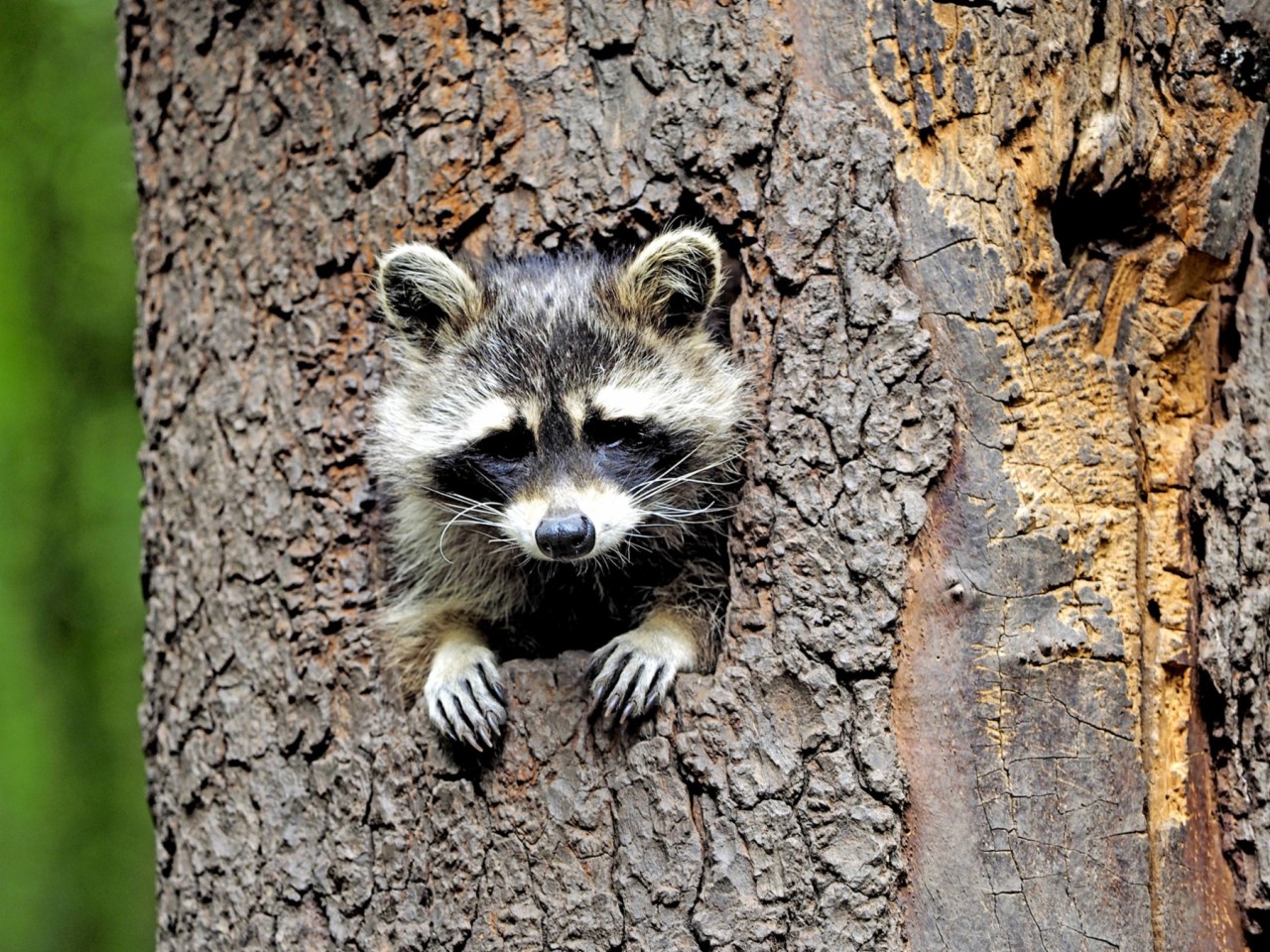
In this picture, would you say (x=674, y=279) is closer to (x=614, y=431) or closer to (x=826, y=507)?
(x=614, y=431)

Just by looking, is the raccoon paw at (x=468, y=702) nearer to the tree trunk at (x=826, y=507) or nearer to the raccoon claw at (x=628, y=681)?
the tree trunk at (x=826, y=507)

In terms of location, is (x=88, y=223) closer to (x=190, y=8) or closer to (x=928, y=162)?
(x=190, y=8)

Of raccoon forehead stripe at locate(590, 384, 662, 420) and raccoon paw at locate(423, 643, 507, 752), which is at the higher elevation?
raccoon forehead stripe at locate(590, 384, 662, 420)

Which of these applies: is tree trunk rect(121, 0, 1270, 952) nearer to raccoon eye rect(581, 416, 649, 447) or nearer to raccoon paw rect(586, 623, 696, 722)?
raccoon paw rect(586, 623, 696, 722)

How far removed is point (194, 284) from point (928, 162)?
2.05 meters

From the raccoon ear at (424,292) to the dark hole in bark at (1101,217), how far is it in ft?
4.98

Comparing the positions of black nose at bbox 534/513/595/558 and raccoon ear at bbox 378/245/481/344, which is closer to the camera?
black nose at bbox 534/513/595/558

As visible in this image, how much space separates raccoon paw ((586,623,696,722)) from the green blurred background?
4.39 m

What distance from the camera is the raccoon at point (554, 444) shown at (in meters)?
2.88

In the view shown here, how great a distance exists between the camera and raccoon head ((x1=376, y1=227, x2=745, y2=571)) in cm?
291

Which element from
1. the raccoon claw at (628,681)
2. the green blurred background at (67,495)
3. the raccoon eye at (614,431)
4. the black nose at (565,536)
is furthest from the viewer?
the green blurred background at (67,495)

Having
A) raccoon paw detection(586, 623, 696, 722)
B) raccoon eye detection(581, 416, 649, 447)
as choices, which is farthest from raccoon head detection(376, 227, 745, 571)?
raccoon paw detection(586, 623, 696, 722)

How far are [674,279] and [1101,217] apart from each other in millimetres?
1066

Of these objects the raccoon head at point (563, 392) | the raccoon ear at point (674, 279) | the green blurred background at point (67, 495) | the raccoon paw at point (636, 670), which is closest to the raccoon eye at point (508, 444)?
the raccoon head at point (563, 392)
